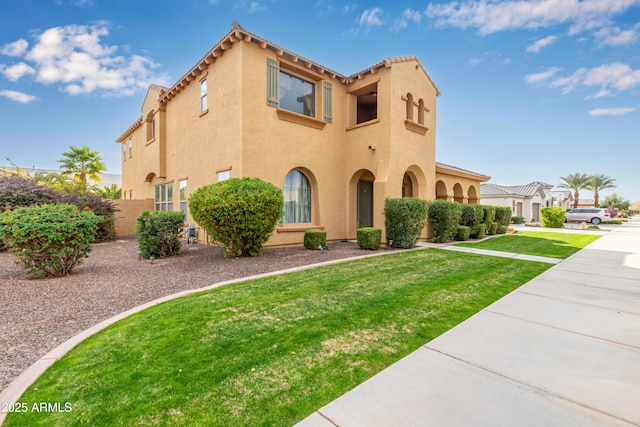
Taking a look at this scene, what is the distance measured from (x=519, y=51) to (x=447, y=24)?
15.0ft

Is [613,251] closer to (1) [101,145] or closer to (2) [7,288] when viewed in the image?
(2) [7,288]

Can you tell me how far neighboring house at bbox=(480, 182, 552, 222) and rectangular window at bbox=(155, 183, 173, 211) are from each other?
3367cm

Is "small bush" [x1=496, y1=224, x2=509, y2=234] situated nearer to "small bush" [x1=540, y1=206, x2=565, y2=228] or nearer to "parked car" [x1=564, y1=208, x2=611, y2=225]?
"small bush" [x1=540, y1=206, x2=565, y2=228]

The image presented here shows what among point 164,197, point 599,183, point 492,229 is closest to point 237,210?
point 164,197

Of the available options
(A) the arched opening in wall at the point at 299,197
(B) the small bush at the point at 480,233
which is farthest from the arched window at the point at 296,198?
(B) the small bush at the point at 480,233

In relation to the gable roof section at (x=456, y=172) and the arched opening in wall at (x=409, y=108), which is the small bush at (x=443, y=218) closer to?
the arched opening in wall at (x=409, y=108)

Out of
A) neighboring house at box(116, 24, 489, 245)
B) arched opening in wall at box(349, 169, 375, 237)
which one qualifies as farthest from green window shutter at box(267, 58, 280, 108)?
arched opening in wall at box(349, 169, 375, 237)

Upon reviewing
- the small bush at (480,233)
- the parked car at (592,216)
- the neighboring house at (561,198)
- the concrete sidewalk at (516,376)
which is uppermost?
the neighboring house at (561,198)

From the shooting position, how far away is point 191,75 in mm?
13156

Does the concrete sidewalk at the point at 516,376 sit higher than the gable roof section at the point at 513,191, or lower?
lower

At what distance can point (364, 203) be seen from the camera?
14461 millimetres

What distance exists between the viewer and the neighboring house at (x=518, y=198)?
3266 cm

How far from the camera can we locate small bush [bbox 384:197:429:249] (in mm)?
10977

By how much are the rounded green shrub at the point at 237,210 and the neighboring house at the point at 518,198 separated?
1298 inches
